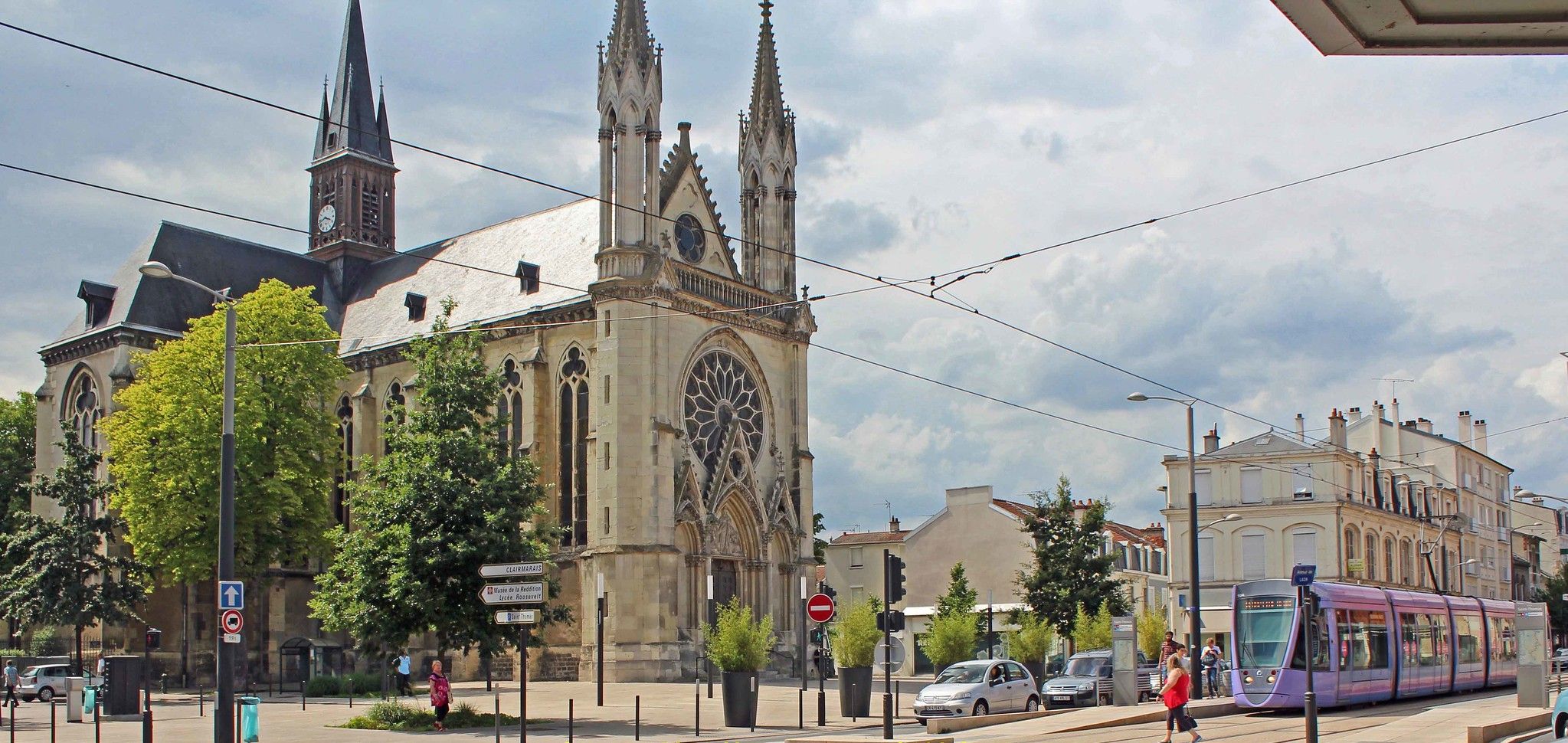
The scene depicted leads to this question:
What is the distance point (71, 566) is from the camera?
4962cm

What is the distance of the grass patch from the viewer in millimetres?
28375

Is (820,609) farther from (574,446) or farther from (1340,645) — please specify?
(574,446)

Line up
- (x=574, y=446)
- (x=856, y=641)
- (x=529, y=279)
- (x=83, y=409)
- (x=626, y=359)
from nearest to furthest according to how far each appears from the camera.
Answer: (x=856, y=641) → (x=626, y=359) → (x=574, y=446) → (x=529, y=279) → (x=83, y=409)

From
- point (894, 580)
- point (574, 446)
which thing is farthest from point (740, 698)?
point (574, 446)

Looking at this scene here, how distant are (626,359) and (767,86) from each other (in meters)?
14.1

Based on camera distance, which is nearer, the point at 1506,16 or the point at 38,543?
the point at 1506,16

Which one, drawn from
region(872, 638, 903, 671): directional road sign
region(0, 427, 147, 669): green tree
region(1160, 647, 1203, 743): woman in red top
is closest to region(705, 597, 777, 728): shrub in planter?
region(872, 638, 903, 671): directional road sign

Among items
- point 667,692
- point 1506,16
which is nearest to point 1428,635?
point 667,692

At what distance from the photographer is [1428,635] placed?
31.8 m

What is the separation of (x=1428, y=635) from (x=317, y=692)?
30.3 metres

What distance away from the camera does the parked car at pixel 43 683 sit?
150ft

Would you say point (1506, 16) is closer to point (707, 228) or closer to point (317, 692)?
point (317, 692)

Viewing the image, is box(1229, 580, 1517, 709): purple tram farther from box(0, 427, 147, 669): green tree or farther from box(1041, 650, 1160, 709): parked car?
box(0, 427, 147, 669): green tree

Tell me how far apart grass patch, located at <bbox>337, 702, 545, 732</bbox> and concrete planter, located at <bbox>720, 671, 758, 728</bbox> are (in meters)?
4.06
